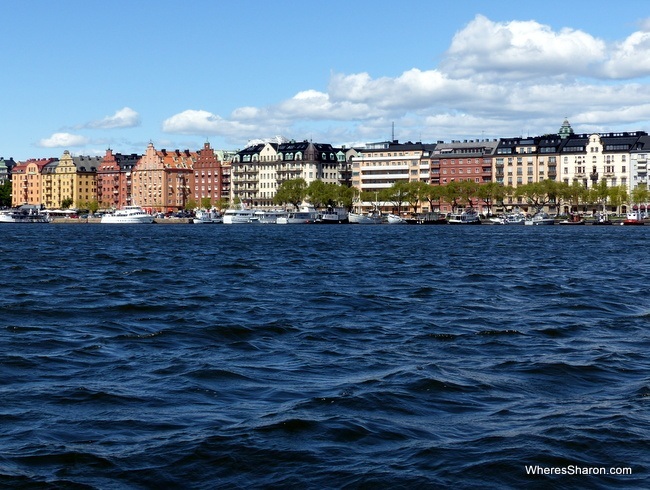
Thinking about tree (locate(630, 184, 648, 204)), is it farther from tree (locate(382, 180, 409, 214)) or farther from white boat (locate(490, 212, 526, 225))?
tree (locate(382, 180, 409, 214))

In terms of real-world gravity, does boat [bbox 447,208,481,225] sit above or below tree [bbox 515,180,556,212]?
below

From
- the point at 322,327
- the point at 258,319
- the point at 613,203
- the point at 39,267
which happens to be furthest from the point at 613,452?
the point at 613,203

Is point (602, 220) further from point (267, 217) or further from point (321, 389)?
point (321, 389)

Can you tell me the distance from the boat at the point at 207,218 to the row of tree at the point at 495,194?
14396 millimetres

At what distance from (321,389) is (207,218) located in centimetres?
17522

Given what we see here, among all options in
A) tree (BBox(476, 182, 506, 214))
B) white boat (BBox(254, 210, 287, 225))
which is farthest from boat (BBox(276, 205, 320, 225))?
tree (BBox(476, 182, 506, 214))

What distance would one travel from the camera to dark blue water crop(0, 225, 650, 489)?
37.3ft

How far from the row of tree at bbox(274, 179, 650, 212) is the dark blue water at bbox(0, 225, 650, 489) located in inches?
6027

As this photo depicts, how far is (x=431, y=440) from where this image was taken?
1244cm

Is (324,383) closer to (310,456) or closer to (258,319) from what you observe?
(310,456)

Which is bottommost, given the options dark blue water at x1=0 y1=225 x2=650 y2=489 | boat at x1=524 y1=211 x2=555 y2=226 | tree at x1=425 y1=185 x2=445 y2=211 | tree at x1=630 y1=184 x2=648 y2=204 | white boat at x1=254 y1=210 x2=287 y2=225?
dark blue water at x1=0 y1=225 x2=650 y2=489

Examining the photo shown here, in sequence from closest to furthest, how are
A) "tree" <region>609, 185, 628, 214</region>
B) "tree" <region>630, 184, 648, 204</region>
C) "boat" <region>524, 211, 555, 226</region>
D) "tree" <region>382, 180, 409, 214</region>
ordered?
"boat" <region>524, 211, 555, 226</region> < "tree" <region>630, 184, 648, 204</region> < "tree" <region>609, 185, 628, 214</region> < "tree" <region>382, 180, 409, 214</region>

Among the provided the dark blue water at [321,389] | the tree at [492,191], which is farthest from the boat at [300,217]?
the dark blue water at [321,389]

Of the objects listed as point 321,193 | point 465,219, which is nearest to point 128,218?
point 321,193
